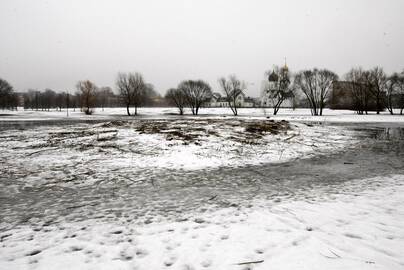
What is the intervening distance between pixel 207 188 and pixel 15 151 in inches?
428

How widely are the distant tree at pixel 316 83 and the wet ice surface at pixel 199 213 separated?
168ft

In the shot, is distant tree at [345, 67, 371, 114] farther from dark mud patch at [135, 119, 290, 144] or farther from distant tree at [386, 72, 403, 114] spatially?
dark mud patch at [135, 119, 290, 144]

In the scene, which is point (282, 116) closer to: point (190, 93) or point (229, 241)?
point (190, 93)

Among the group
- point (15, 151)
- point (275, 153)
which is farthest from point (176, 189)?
point (15, 151)

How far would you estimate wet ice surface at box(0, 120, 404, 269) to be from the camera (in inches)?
138

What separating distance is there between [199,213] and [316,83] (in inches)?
2358

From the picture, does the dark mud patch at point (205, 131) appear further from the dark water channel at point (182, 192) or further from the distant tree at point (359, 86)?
the distant tree at point (359, 86)

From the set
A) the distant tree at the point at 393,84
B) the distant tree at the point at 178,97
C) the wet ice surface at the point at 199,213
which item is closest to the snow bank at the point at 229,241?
the wet ice surface at the point at 199,213

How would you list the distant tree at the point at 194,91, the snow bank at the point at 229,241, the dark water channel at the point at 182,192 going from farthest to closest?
the distant tree at the point at 194,91 < the dark water channel at the point at 182,192 < the snow bank at the point at 229,241

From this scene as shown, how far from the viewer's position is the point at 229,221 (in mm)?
4613

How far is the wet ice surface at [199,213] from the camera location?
3.50 meters

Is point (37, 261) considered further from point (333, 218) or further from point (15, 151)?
point (15, 151)

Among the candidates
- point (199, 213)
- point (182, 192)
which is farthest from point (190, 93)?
point (199, 213)

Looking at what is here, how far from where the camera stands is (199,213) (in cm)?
505
